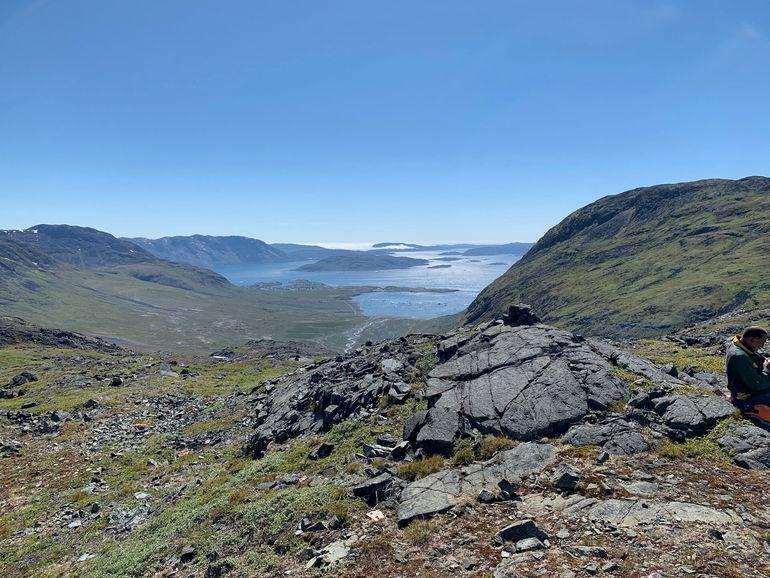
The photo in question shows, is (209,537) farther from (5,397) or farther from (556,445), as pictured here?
(5,397)

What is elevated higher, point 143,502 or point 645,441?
point 645,441

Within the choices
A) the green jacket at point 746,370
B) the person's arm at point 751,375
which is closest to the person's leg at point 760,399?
the green jacket at point 746,370

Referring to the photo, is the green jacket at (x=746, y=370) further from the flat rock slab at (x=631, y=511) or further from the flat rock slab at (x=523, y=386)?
the flat rock slab at (x=631, y=511)

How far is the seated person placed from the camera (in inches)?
581

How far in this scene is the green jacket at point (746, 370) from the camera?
14844 millimetres

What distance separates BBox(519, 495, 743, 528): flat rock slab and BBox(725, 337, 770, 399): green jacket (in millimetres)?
5357

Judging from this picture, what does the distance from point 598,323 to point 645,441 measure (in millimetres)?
175799

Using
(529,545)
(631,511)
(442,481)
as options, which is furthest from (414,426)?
(631,511)

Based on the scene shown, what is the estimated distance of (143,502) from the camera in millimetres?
24141

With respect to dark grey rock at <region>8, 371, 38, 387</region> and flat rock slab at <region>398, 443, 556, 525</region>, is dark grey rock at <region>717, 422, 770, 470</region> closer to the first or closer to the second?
flat rock slab at <region>398, 443, 556, 525</region>

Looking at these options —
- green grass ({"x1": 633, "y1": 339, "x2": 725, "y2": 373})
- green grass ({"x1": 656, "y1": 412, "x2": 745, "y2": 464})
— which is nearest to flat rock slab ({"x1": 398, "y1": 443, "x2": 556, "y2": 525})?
green grass ({"x1": 656, "y1": 412, "x2": 745, "y2": 464})

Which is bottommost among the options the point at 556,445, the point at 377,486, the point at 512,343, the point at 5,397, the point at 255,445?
the point at 5,397

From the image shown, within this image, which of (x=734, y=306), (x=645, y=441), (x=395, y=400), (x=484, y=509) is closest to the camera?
(x=484, y=509)

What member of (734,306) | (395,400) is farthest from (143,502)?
(734,306)
